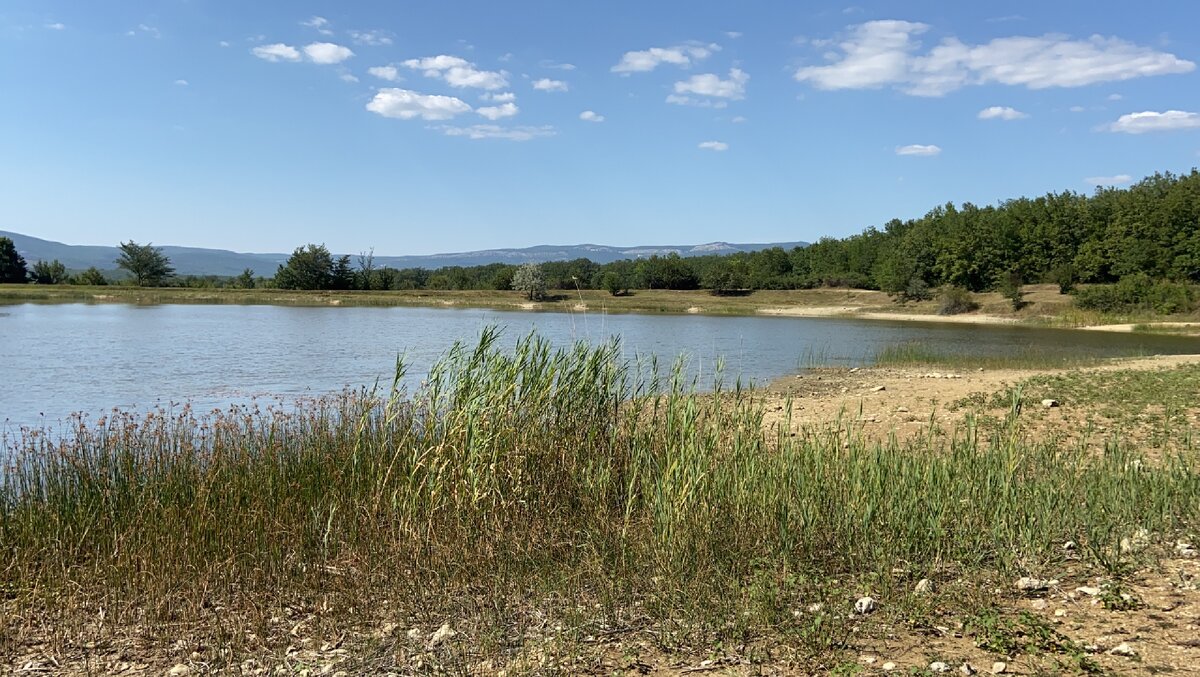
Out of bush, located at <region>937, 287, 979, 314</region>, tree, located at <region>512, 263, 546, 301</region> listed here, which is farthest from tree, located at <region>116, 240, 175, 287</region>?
bush, located at <region>937, 287, 979, 314</region>

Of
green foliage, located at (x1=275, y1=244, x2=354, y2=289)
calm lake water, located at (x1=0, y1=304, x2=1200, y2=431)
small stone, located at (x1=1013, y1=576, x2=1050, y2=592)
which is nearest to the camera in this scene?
small stone, located at (x1=1013, y1=576, x2=1050, y2=592)

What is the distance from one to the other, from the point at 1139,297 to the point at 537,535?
5823 centimetres

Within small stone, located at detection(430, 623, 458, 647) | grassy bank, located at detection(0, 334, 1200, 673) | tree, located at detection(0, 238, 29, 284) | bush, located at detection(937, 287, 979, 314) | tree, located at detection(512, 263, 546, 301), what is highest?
tree, located at detection(0, 238, 29, 284)

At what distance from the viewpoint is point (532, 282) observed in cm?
7738

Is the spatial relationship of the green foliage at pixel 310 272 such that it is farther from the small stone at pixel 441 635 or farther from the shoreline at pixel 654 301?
the small stone at pixel 441 635

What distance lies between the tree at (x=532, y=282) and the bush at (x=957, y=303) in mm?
35836

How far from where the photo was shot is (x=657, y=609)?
15.1ft

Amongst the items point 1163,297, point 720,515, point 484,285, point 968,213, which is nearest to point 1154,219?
point 1163,297

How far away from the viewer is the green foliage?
3445 inches

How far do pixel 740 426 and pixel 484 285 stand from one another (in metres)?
85.2

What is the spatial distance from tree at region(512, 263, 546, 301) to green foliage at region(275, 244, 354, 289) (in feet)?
79.5

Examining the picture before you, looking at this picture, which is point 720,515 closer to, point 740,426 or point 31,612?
point 740,426

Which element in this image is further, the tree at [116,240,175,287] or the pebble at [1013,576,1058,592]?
the tree at [116,240,175,287]

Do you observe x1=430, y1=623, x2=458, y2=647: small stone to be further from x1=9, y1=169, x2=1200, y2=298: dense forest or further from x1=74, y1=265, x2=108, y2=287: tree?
x1=74, y1=265, x2=108, y2=287: tree
